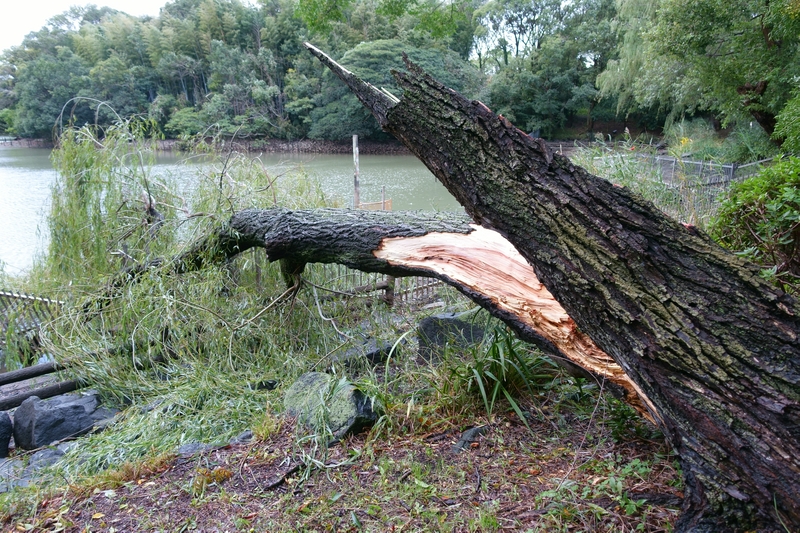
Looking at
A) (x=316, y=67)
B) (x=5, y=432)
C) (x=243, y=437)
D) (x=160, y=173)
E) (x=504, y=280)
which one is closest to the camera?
(x=504, y=280)

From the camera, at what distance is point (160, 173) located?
5.23 meters

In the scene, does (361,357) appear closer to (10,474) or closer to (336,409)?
(336,409)

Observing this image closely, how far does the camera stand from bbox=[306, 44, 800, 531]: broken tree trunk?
120 cm

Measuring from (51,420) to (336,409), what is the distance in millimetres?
2341

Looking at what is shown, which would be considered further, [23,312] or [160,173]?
[160,173]

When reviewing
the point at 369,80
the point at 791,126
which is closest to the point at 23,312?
the point at 791,126

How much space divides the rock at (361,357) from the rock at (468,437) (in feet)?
3.83

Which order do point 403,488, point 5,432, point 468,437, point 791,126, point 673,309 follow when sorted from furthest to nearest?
1. point 791,126
2. point 5,432
3. point 468,437
4. point 403,488
5. point 673,309

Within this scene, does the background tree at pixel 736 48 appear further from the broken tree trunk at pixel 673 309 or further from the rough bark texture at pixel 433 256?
the broken tree trunk at pixel 673 309

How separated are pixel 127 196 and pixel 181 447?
3.29 meters

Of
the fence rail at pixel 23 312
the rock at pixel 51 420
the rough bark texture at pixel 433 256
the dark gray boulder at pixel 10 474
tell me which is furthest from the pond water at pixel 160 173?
the dark gray boulder at pixel 10 474

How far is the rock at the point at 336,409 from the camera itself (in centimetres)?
225

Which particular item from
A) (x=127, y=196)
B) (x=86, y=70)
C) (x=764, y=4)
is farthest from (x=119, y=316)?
(x=86, y=70)

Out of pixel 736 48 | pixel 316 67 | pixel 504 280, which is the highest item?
pixel 316 67
